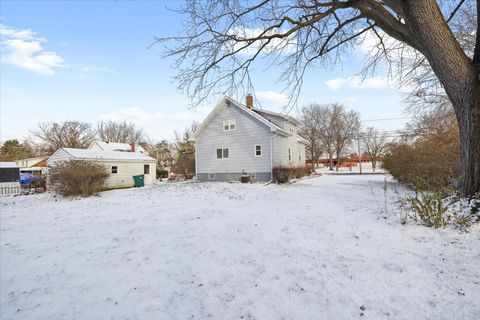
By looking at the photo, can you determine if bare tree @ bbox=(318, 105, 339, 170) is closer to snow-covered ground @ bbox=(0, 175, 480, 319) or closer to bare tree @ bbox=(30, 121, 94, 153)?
snow-covered ground @ bbox=(0, 175, 480, 319)

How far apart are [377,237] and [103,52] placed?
11619mm

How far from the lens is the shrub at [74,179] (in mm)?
11930

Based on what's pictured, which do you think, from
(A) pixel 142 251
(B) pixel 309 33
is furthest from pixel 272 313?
(B) pixel 309 33

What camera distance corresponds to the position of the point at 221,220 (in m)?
6.09

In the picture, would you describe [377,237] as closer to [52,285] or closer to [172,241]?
[172,241]

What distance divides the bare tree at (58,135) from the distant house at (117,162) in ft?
84.0

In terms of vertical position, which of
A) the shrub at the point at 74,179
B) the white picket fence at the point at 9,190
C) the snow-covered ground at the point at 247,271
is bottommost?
the snow-covered ground at the point at 247,271

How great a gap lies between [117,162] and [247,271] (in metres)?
20.2

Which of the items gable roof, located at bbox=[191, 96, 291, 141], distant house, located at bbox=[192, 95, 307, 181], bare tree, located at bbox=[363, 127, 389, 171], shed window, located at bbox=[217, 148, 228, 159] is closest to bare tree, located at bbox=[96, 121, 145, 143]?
gable roof, located at bbox=[191, 96, 291, 141]

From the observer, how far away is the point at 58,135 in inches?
1577

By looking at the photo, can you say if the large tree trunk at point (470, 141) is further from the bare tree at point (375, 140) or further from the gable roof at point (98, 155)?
the bare tree at point (375, 140)

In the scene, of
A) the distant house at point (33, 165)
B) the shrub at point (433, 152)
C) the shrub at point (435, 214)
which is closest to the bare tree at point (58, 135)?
the distant house at point (33, 165)

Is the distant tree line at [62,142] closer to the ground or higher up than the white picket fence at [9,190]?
higher up

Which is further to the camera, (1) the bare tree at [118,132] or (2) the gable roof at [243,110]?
(1) the bare tree at [118,132]
